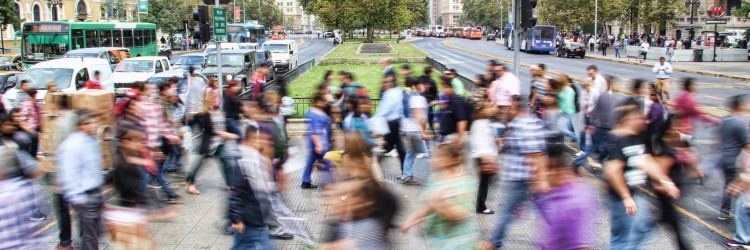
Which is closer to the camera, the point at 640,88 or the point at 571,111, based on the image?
the point at 640,88

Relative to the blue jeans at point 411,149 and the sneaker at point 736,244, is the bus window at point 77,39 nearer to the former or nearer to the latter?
the blue jeans at point 411,149

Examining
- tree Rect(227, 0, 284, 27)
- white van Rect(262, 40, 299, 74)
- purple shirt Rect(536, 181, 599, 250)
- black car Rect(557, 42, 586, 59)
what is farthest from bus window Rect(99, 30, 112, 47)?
tree Rect(227, 0, 284, 27)

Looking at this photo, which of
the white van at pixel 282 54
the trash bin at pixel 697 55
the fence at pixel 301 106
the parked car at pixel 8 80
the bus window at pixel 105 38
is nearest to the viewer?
the fence at pixel 301 106

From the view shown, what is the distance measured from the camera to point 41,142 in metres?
11.3

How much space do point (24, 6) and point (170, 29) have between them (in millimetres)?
12736

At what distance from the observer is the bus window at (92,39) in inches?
1334

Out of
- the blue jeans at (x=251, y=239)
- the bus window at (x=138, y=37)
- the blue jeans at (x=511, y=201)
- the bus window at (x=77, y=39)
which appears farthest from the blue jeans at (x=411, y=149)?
the bus window at (x=138, y=37)

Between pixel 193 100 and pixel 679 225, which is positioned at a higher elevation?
pixel 193 100

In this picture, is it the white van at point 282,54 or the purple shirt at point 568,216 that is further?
the white van at point 282,54

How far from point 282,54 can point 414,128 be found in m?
26.2

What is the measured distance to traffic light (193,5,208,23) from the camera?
13.9m

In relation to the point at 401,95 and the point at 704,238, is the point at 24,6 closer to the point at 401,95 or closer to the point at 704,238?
the point at 401,95

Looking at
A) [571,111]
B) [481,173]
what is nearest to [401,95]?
[481,173]

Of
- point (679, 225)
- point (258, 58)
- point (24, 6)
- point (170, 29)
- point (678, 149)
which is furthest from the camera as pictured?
point (170, 29)
